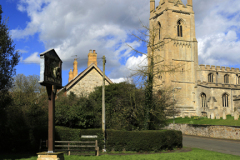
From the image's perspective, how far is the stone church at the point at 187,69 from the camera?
58.9 m

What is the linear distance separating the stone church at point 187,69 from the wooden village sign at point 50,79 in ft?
159

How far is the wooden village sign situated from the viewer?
9.40 m

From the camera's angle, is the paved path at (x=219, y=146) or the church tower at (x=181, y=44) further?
the church tower at (x=181, y=44)

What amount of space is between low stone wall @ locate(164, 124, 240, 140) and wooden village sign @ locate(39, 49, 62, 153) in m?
23.3

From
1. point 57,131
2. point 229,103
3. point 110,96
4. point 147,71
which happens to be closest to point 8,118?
point 57,131

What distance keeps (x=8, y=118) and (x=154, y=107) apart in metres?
11.3

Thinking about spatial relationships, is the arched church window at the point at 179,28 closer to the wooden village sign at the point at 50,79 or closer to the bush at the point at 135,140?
the bush at the point at 135,140

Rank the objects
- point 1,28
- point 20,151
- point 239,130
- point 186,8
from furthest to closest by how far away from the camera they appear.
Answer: point 186,8 → point 239,130 → point 20,151 → point 1,28

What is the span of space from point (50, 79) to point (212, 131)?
85.7 ft

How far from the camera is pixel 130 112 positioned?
68.2 ft

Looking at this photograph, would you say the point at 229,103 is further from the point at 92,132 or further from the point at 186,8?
the point at 92,132

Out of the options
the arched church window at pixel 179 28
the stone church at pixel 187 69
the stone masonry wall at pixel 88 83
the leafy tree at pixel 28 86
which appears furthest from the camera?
the arched church window at pixel 179 28

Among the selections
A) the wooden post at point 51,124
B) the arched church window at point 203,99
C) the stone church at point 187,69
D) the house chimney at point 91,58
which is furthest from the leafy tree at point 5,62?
the arched church window at point 203,99

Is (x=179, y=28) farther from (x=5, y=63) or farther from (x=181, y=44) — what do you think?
(x=5, y=63)
